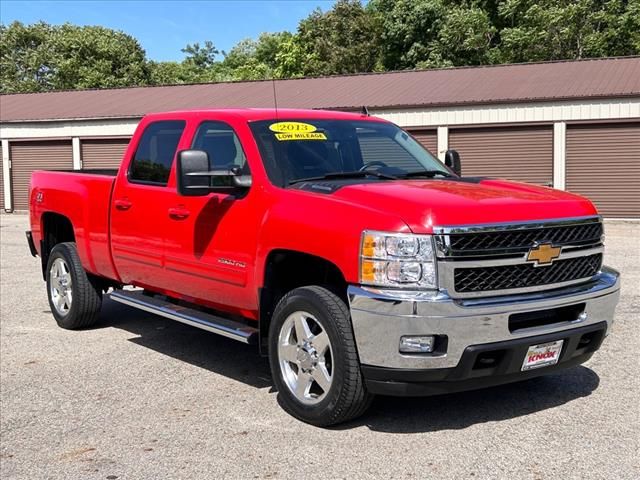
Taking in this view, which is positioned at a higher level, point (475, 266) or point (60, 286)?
point (475, 266)

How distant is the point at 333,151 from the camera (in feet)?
18.5

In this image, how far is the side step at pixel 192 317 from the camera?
17.2 feet

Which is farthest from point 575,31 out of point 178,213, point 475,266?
point 475,266

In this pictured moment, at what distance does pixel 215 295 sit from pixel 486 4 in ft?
137

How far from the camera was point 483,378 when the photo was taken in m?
4.40

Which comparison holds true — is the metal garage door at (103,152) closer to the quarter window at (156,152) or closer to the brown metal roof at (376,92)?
the brown metal roof at (376,92)

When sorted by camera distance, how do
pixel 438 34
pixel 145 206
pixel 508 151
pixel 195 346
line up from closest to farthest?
pixel 145 206 → pixel 195 346 → pixel 508 151 → pixel 438 34

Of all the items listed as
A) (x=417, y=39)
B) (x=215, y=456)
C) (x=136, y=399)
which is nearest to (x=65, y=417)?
(x=136, y=399)

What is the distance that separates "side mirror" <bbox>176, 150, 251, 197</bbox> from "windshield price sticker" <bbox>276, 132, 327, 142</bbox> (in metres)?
0.46

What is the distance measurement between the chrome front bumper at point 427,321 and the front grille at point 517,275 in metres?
0.07

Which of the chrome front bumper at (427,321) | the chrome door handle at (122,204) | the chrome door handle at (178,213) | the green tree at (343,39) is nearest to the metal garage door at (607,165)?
the chrome door handle at (122,204)

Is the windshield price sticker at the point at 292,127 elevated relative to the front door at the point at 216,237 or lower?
elevated

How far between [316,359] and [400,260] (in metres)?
0.92

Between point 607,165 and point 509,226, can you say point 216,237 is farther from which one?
point 607,165
